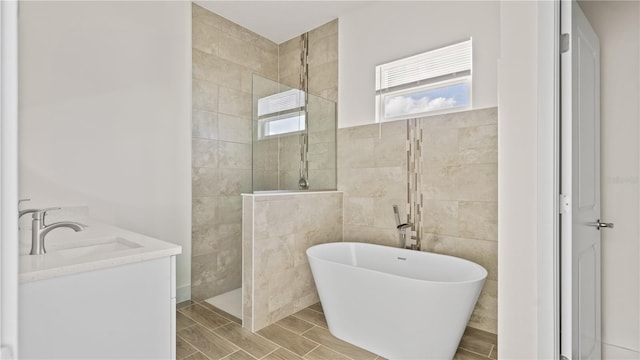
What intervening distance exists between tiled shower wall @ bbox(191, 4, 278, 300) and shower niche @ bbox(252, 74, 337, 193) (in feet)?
2.31

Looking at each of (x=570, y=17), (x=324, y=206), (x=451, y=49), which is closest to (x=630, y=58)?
(x=570, y=17)

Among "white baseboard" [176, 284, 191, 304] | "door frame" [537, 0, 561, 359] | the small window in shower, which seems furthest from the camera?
"white baseboard" [176, 284, 191, 304]

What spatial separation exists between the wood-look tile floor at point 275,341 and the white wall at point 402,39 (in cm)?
174

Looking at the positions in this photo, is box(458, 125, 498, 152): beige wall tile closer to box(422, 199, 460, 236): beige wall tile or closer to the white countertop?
box(422, 199, 460, 236): beige wall tile

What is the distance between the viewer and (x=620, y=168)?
1.75 m

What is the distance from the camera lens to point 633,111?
1703mm

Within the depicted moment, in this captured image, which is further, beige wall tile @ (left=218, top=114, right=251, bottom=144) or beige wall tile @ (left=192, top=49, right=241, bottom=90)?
beige wall tile @ (left=218, top=114, right=251, bottom=144)

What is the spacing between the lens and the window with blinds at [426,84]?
2477mm

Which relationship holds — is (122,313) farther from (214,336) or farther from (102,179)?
(102,179)

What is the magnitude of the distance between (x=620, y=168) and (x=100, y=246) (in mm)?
2911

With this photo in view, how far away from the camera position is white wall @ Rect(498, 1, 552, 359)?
1411 mm

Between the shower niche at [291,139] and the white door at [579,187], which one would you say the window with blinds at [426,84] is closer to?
the shower niche at [291,139]

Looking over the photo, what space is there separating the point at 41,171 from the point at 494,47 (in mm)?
3198
